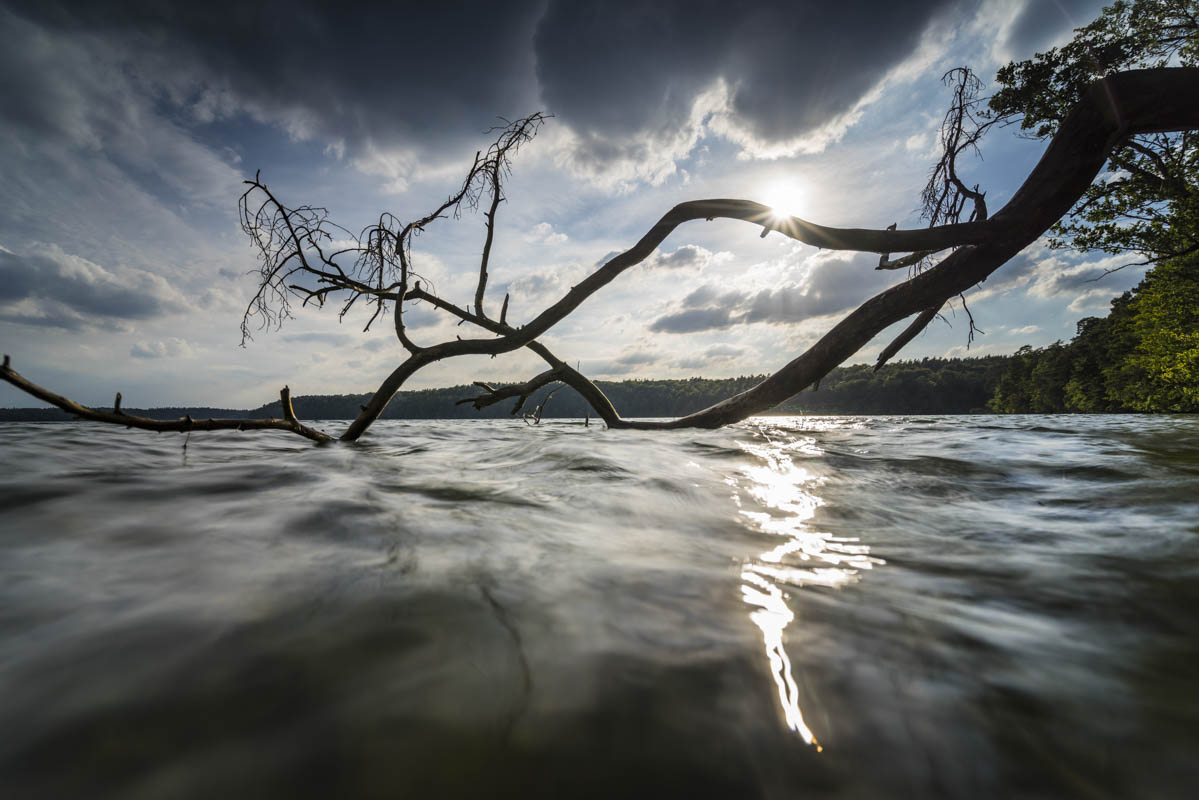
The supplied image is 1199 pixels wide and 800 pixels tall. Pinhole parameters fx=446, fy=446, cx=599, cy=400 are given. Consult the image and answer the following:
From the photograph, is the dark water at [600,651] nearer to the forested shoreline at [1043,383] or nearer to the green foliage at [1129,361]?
the forested shoreline at [1043,383]

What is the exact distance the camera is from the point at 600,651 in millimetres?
1088

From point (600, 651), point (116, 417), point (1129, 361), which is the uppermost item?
point (1129, 361)

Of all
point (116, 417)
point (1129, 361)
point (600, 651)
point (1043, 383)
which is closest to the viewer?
point (600, 651)

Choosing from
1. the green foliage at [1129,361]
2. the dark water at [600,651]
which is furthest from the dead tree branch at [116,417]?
the green foliage at [1129,361]

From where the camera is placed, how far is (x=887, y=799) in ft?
2.29

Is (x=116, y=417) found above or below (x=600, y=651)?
above

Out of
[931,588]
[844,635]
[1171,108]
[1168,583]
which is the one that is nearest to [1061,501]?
[1168,583]

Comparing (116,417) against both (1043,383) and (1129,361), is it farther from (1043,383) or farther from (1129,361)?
(1043,383)

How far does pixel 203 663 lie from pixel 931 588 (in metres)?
2.01

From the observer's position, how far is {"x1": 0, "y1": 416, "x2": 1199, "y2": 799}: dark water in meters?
0.74

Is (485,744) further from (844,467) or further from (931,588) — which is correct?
(844,467)

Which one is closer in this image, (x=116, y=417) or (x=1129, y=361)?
(x=116, y=417)

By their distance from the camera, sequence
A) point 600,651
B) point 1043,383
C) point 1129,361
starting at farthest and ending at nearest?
point 1043,383
point 1129,361
point 600,651

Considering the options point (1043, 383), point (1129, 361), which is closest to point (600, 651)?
point (1129, 361)
